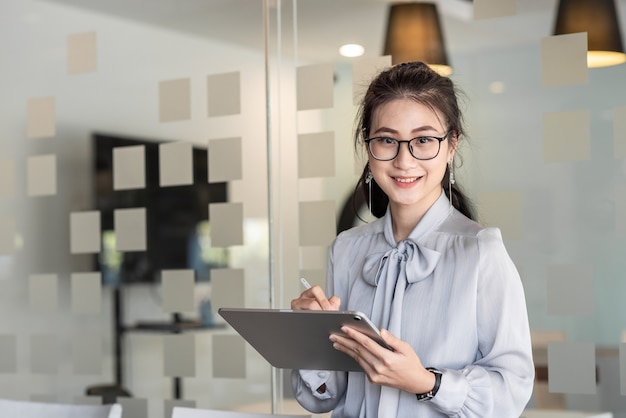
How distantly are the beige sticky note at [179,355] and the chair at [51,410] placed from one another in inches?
37.1

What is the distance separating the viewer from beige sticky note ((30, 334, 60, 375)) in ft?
12.0

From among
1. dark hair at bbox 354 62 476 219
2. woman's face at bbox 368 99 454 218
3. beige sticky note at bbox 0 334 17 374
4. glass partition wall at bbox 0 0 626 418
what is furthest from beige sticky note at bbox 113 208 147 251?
woman's face at bbox 368 99 454 218

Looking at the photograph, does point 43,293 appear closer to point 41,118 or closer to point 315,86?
point 41,118

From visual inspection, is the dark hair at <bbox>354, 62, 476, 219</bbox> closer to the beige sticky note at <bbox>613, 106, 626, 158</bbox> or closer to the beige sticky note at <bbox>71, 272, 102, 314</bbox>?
the beige sticky note at <bbox>613, 106, 626, 158</bbox>

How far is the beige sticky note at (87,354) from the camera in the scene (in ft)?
11.6

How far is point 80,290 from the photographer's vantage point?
3.54 m

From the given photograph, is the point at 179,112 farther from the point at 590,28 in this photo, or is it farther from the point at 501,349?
the point at 501,349

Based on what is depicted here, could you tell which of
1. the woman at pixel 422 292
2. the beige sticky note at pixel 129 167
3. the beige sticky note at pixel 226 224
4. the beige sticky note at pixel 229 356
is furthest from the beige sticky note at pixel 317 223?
the woman at pixel 422 292

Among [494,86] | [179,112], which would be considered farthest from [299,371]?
[179,112]

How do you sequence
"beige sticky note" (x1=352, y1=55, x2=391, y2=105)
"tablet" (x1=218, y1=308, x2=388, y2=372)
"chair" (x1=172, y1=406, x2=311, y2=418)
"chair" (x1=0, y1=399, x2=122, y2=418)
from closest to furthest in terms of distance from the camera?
"tablet" (x1=218, y1=308, x2=388, y2=372) → "chair" (x1=172, y1=406, x2=311, y2=418) → "chair" (x1=0, y1=399, x2=122, y2=418) → "beige sticky note" (x1=352, y1=55, x2=391, y2=105)

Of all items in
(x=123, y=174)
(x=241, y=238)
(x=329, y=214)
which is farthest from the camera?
(x=123, y=174)

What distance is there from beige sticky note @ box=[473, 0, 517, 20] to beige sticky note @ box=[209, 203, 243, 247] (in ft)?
3.43

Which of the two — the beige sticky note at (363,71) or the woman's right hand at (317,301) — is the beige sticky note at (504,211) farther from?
the woman's right hand at (317,301)

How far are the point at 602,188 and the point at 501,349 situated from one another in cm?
110
